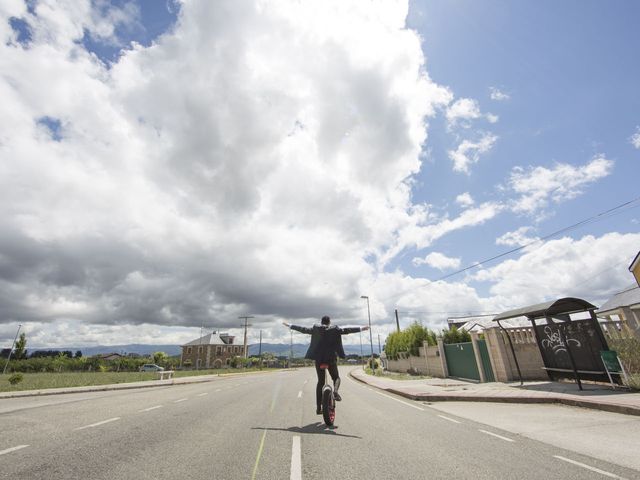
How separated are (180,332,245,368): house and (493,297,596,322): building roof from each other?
9113 cm

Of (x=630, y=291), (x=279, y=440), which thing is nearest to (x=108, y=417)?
(x=279, y=440)

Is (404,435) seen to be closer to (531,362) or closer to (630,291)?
(531,362)

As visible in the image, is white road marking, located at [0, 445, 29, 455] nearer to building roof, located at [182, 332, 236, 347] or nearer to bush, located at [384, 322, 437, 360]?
bush, located at [384, 322, 437, 360]

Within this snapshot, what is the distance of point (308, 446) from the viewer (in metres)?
5.30

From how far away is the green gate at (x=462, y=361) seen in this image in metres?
18.2

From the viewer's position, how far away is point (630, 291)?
2659 cm

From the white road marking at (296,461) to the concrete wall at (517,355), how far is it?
44.4ft

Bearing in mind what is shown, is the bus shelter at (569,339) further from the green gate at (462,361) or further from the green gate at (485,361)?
the green gate at (462,361)

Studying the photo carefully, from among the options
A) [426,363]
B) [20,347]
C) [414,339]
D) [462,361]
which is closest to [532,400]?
[462,361]

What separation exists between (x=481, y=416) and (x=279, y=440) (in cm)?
559

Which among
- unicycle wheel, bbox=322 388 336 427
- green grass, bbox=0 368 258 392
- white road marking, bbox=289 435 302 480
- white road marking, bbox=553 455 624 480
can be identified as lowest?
white road marking, bbox=553 455 624 480

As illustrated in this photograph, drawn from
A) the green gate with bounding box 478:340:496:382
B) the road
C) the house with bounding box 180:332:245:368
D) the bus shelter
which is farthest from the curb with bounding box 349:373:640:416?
the house with bounding box 180:332:245:368

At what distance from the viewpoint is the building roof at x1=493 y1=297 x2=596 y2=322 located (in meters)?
11.8

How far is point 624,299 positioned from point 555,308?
69.2 feet
